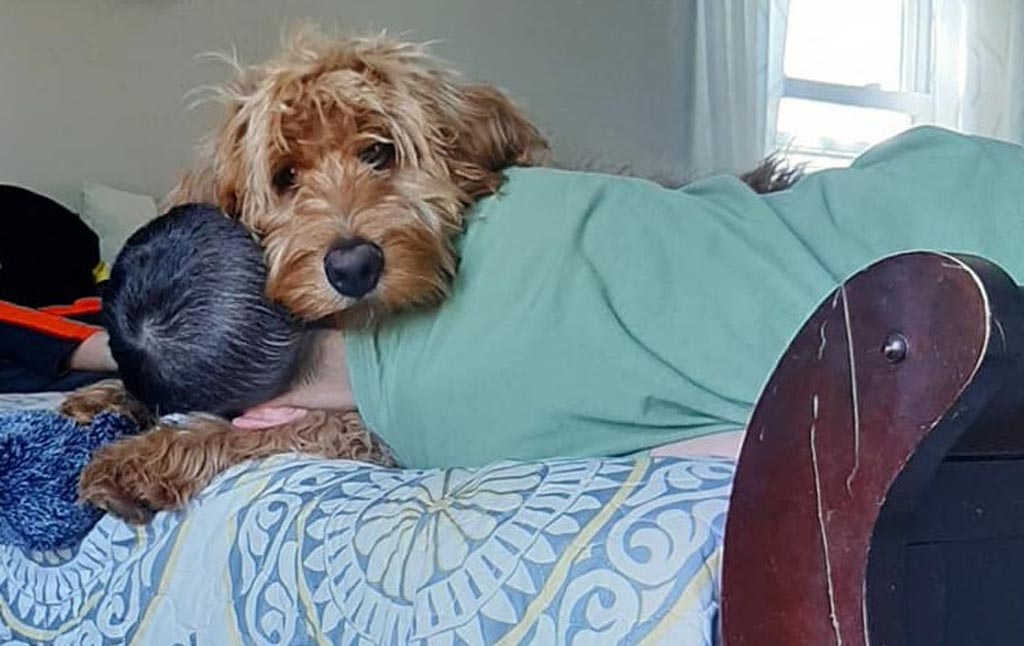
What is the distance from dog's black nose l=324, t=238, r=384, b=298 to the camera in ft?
3.46

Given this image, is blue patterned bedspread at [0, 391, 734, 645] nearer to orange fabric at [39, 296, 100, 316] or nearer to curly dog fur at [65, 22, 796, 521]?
curly dog fur at [65, 22, 796, 521]

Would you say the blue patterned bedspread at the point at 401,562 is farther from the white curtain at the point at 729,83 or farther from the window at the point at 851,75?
the window at the point at 851,75

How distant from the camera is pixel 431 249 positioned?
41.4 inches

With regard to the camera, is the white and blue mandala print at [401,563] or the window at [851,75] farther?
the window at [851,75]

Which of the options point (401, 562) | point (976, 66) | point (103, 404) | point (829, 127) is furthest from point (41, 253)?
point (976, 66)

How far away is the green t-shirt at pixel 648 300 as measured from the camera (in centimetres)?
95

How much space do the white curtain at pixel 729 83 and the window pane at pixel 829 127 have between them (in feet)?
0.59

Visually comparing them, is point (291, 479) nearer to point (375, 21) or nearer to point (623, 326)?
point (623, 326)

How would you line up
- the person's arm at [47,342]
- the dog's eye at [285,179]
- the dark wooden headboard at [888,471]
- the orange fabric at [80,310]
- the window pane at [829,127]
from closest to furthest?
the dark wooden headboard at [888,471] < the dog's eye at [285,179] < the person's arm at [47,342] < the orange fabric at [80,310] < the window pane at [829,127]

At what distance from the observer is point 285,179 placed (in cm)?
118

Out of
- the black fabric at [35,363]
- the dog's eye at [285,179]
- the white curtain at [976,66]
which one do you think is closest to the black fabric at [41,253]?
the black fabric at [35,363]

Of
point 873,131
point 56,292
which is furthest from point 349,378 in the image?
point 873,131

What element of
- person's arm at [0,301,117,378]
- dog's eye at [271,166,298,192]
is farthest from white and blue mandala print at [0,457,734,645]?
person's arm at [0,301,117,378]

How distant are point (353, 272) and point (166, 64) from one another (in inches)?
80.2
